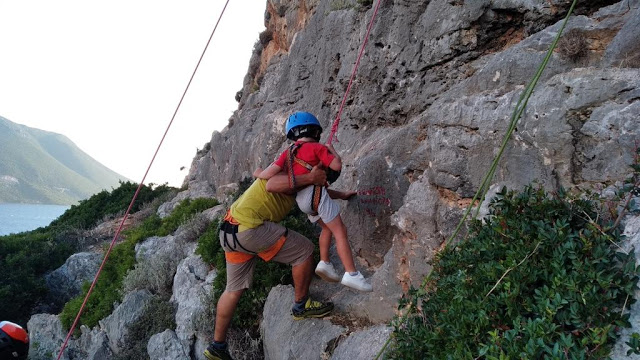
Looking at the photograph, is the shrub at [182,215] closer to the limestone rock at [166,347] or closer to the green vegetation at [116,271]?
the green vegetation at [116,271]

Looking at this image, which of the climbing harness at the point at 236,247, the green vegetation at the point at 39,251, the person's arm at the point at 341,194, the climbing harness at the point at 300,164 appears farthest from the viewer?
the green vegetation at the point at 39,251

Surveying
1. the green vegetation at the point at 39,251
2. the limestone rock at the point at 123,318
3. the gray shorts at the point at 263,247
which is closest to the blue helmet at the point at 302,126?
Answer: the gray shorts at the point at 263,247

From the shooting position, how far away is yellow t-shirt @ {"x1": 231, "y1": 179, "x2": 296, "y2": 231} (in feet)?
16.8

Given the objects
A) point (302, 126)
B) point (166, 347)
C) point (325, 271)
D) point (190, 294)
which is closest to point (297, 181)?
point (302, 126)

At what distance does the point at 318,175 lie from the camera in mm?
5129

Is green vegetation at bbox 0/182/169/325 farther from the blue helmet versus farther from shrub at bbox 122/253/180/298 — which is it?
the blue helmet

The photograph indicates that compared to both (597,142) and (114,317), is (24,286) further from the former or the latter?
→ (597,142)

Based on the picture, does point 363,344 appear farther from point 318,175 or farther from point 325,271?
point 318,175

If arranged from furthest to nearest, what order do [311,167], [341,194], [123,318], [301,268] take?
1. [123,318]
2. [341,194]
3. [301,268]
4. [311,167]

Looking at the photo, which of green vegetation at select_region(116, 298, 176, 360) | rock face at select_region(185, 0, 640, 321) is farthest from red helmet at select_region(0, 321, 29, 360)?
rock face at select_region(185, 0, 640, 321)

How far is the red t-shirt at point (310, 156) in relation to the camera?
516 cm

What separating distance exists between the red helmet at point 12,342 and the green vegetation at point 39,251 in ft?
25.0

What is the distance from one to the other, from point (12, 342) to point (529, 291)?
6.41 m

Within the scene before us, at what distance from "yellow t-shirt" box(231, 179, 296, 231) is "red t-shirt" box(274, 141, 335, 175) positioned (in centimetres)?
33
